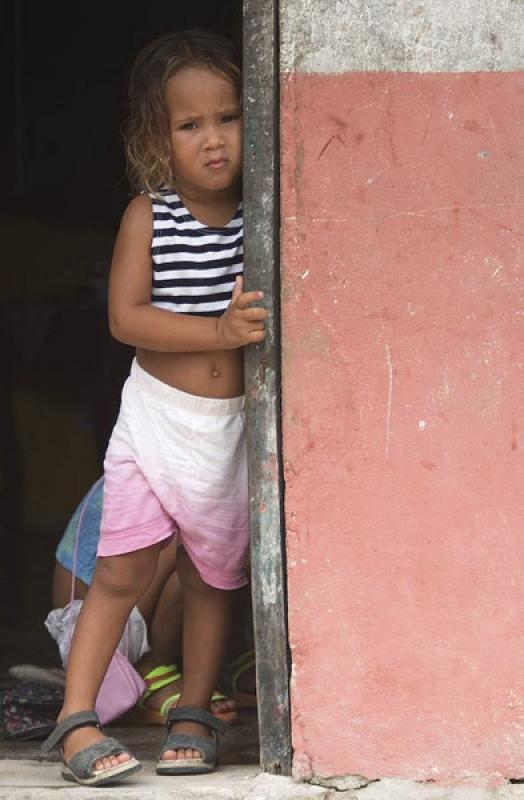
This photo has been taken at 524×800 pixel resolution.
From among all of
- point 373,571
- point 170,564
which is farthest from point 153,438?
point 170,564

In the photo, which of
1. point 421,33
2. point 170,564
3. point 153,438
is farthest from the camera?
point 170,564

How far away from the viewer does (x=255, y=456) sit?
2900mm

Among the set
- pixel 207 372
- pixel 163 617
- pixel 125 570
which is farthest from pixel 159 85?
pixel 163 617

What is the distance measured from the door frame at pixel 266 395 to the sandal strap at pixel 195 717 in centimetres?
26

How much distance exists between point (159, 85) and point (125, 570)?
1059mm

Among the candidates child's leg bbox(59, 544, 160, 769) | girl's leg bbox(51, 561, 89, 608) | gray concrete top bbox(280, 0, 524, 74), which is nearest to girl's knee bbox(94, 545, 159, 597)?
child's leg bbox(59, 544, 160, 769)

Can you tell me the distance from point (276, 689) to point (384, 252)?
933 millimetres

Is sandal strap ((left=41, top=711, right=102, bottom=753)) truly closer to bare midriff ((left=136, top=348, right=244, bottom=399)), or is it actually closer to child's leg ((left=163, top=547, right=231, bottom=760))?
child's leg ((left=163, top=547, right=231, bottom=760))

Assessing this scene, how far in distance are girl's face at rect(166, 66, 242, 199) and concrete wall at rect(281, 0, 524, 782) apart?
16 cm

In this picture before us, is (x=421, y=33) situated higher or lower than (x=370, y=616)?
higher

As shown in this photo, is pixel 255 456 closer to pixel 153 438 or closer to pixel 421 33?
pixel 153 438

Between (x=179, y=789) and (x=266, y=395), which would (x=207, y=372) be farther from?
(x=179, y=789)

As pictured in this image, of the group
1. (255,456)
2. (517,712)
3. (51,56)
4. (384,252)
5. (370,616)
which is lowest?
(517,712)

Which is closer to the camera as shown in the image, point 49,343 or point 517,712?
point 517,712
